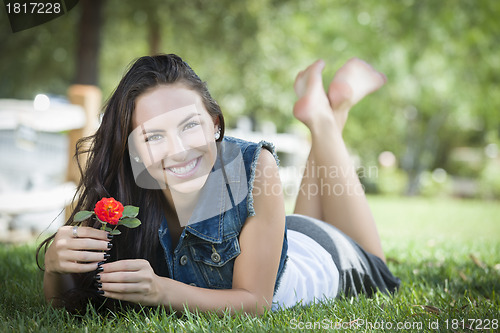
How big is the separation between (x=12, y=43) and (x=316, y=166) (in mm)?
8346

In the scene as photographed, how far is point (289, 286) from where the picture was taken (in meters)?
2.15

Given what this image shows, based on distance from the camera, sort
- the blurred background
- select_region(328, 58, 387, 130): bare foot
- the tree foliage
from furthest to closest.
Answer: the tree foliage, the blurred background, select_region(328, 58, 387, 130): bare foot

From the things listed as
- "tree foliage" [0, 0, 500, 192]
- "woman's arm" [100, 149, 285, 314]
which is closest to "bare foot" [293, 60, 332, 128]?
"woman's arm" [100, 149, 285, 314]

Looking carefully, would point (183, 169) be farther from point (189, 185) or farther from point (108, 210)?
point (108, 210)

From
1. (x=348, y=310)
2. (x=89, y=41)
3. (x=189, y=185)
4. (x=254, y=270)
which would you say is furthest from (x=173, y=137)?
(x=89, y=41)

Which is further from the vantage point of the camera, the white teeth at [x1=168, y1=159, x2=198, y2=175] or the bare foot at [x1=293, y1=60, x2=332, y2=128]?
the bare foot at [x1=293, y1=60, x2=332, y2=128]

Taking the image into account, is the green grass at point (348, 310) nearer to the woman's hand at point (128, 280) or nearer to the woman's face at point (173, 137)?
the woman's hand at point (128, 280)

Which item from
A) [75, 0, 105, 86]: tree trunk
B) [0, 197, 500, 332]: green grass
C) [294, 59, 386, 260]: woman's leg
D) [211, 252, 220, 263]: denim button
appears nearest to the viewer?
[0, 197, 500, 332]: green grass

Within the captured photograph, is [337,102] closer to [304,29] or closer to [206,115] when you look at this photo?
[206,115]

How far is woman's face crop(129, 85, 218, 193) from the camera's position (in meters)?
1.83

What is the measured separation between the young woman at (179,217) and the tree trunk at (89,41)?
5843mm

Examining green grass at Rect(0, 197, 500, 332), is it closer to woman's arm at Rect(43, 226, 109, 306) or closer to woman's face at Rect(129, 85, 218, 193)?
woman's arm at Rect(43, 226, 109, 306)

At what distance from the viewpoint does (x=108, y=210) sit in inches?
61.2

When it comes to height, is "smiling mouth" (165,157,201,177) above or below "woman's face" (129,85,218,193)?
below
